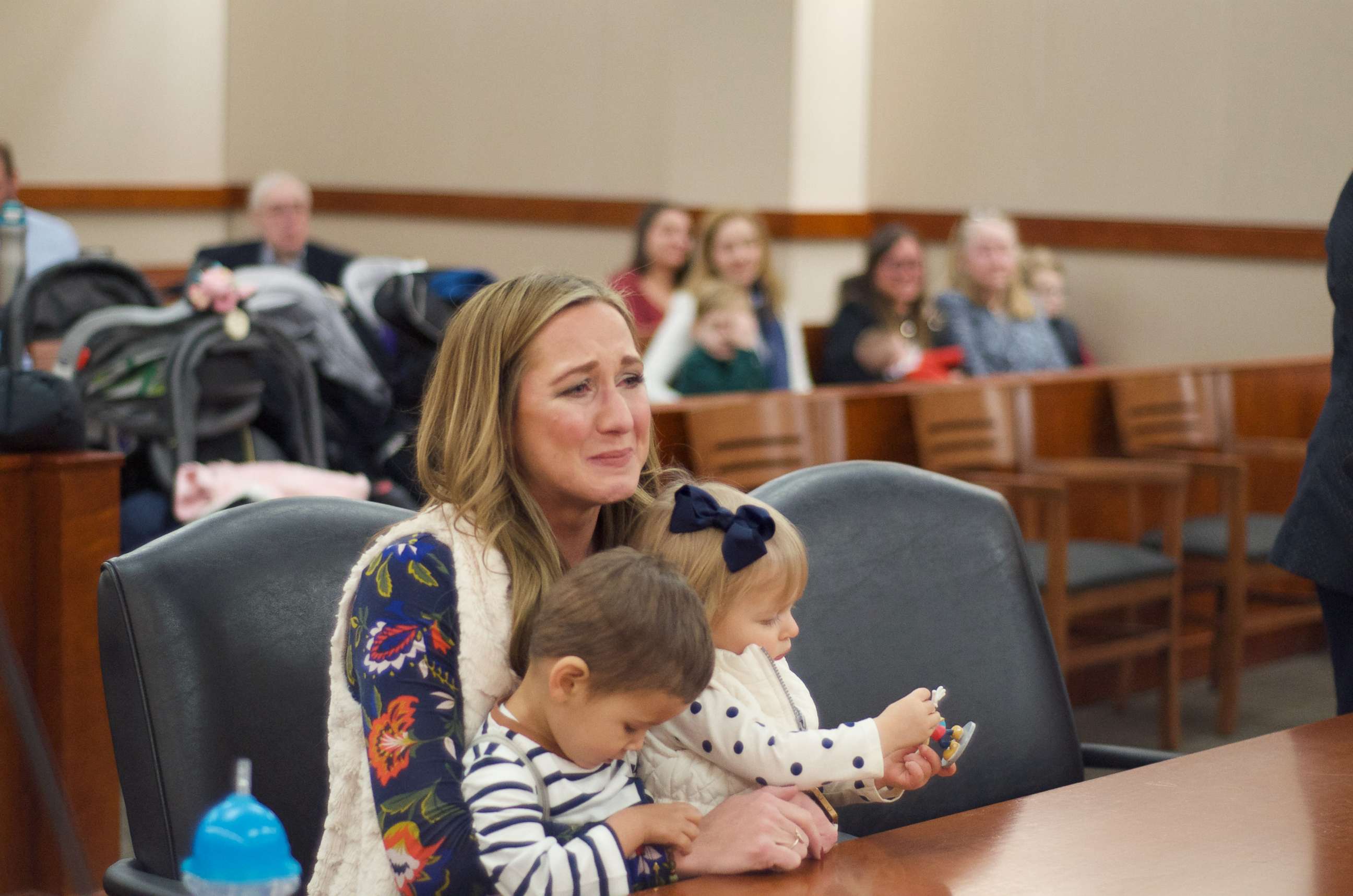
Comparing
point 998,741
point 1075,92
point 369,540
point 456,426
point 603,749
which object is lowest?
point 998,741

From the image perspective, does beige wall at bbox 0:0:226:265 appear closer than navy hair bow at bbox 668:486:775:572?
No

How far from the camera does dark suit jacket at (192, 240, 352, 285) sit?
20.4 feet

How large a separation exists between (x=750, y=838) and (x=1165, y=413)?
3965 mm

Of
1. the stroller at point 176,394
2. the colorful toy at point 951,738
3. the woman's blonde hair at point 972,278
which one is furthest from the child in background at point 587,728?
the woman's blonde hair at point 972,278

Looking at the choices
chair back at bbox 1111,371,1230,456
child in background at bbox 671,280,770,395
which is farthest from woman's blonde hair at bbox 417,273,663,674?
chair back at bbox 1111,371,1230,456

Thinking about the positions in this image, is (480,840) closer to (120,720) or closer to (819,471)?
(120,720)

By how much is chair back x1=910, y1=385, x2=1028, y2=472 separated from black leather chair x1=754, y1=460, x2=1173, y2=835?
2220 mm

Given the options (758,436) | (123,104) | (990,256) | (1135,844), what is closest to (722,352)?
(758,436)

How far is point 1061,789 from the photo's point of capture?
1.51 m

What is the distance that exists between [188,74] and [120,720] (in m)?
8.41

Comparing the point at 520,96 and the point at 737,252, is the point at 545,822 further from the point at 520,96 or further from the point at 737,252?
the point at 520,96

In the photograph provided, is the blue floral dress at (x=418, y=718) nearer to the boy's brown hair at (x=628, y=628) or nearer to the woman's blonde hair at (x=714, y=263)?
the boy's brown hair at (x=628, y=628)

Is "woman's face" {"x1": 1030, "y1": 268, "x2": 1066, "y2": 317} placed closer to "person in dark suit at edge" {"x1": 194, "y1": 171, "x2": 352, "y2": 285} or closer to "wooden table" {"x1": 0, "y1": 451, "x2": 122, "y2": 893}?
"person in dark suit at edge" {"x1": 194, "y1": 171, "x2": 352, "y2": 285}

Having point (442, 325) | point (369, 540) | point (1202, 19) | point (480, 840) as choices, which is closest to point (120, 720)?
point (369, 540)
